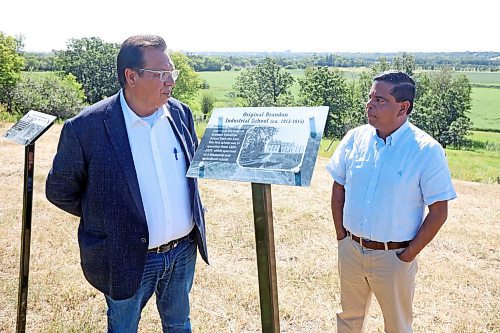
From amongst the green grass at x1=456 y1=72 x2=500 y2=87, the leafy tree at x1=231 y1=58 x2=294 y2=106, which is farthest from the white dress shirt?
the green grass at x1=456 y1=72 x2=500 y2=87

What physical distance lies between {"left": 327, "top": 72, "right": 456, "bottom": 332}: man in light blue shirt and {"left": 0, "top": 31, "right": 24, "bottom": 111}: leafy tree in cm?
3198

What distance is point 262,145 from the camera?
2072 millimetres

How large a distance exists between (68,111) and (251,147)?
36.1 metres

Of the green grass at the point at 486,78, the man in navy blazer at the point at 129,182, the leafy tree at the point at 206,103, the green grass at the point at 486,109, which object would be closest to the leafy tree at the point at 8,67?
the leafy tree at the point at 206,103

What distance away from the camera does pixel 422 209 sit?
8.49 feet

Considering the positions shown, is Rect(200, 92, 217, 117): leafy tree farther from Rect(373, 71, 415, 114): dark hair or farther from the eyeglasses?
the eyeglasses

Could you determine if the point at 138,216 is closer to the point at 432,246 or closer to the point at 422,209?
the point at 422,209

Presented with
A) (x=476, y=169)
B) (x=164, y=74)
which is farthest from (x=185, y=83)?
(x=164, y=74)

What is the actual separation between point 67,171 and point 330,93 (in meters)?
61.4

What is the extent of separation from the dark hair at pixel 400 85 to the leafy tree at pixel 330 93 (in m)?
56.6

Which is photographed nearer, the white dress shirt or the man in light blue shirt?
the white dress shirt

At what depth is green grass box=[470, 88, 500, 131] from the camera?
6553 centimetres

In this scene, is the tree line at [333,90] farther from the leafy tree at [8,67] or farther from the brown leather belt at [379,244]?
the brown leather belt at [379,244]

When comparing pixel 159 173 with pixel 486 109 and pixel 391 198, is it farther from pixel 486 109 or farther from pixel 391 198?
pixel 486 109
